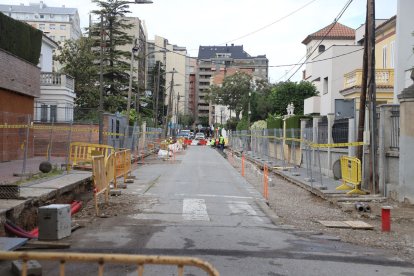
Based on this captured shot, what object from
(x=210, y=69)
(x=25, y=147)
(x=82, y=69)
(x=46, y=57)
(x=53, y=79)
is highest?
(x=210, y=69)

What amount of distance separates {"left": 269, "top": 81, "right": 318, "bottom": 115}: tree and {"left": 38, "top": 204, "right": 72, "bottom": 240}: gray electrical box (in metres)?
46.7

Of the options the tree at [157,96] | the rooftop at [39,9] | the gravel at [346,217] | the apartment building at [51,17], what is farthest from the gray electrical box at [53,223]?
the rooftop at [39,9]

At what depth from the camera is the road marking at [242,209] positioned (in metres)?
12.5

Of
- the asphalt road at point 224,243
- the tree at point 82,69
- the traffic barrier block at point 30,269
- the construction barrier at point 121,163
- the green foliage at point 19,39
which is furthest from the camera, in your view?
the tree at point 82,69

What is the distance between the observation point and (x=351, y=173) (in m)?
16.0

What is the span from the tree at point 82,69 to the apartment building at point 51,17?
92862 millimetres

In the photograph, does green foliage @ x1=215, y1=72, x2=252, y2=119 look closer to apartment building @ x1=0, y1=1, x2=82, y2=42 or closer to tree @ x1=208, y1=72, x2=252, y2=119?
tree @ x1=208, y1=72, x2=252, y2=119

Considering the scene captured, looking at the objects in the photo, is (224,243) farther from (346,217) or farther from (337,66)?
(337,66)

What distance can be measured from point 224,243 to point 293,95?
156ft

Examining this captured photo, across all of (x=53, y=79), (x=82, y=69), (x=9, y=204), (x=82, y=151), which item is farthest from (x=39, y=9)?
(x=9, y=204)

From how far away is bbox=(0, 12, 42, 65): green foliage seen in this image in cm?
2283

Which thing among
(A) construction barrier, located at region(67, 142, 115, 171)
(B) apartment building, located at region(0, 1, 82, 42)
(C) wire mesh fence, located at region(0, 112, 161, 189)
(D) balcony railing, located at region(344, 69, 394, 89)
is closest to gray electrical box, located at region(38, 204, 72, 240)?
(C) wire mesh fence, located at region(0, 112, 161, 189)

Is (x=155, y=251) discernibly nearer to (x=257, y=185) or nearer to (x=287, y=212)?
(x=287, y=212)

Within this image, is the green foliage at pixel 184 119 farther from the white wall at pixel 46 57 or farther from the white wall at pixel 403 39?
the white wall at pixel 403 39
